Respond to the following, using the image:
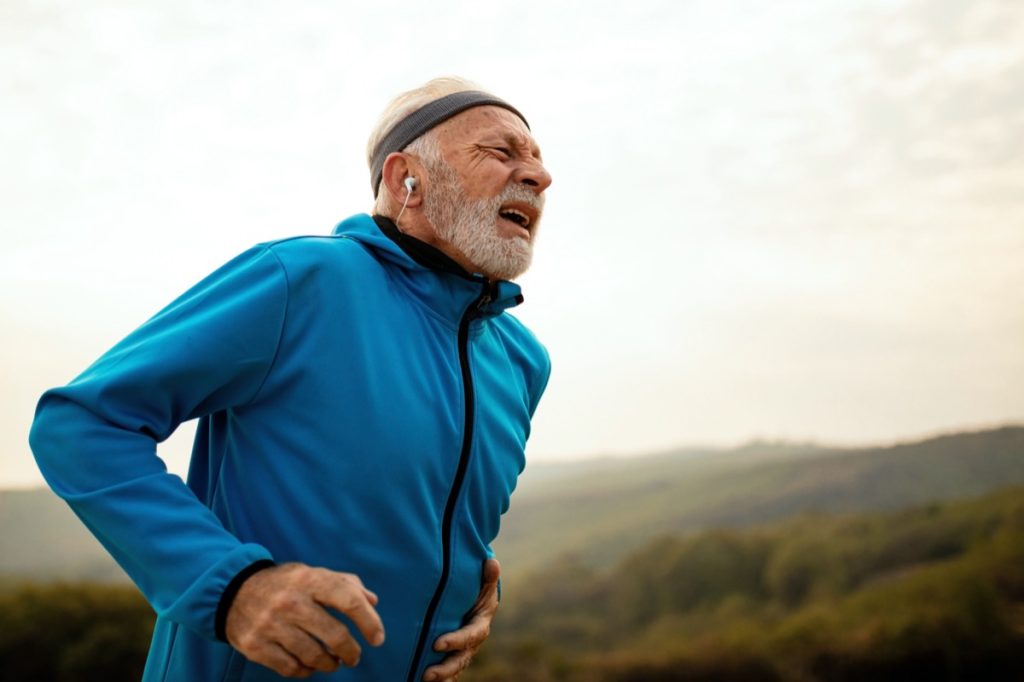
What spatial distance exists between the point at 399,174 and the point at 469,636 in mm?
1431

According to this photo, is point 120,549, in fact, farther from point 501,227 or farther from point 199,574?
point 501,227

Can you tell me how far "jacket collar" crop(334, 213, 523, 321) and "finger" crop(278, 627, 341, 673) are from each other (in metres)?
1.02

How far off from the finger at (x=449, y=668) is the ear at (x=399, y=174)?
135 centimetres

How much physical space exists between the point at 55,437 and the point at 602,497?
26.5 meters

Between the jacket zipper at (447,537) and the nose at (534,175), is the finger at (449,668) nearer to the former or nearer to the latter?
the jacket zipper at (447,537)

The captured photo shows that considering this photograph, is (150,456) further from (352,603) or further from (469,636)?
(469,636)

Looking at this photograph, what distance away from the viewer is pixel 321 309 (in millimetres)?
2113

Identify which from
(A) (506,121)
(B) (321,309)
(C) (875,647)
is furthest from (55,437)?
(C) (875,647)

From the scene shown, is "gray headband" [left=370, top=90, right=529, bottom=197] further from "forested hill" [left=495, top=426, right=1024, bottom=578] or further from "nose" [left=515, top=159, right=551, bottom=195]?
"forested hill" [left=495, top=426, right=1024, bottom=578]

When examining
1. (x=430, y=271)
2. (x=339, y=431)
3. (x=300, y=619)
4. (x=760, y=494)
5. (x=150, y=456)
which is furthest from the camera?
(x=760, y=494)

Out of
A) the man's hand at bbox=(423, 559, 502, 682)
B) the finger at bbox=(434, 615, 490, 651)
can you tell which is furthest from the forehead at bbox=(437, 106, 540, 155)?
the finger at bbox=(434, 615, 490, 651)

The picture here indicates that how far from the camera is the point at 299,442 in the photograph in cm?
204

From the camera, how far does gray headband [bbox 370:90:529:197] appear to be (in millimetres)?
2639

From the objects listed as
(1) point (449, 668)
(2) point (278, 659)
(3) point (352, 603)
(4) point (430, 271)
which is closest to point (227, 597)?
(2) point (278, 659)
